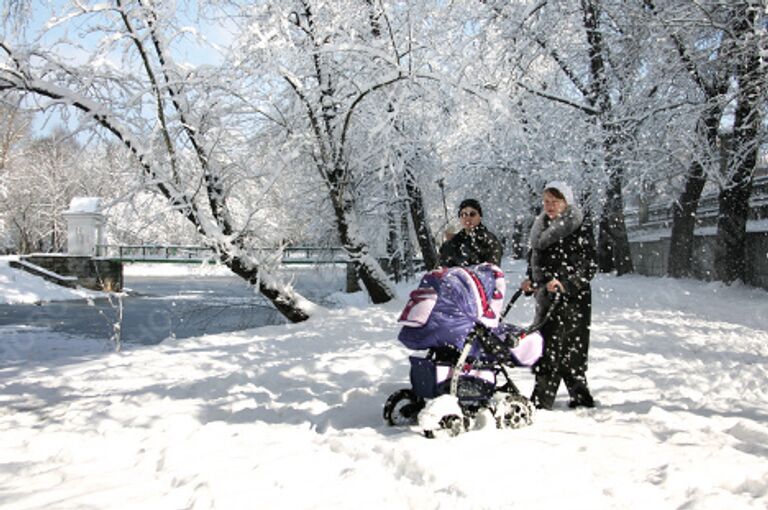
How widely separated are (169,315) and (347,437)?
818 inches

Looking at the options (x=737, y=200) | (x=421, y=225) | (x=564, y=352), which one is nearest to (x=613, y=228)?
(x=737, y=200)

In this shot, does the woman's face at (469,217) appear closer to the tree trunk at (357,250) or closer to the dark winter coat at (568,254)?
the dark winter coat at (568,254)

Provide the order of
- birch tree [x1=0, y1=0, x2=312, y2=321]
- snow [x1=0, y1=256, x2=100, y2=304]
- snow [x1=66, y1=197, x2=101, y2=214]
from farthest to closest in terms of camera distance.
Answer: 1. snow [x1=66, y1=197, x2=101, y2=214]
2. snow [x1=0, y1=256, x2=100, y2=304]
3. birch tree [x1=0, y1=0, x2=312, y2=321]

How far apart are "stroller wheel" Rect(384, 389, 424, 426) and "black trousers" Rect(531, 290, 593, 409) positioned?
1011 millimetres

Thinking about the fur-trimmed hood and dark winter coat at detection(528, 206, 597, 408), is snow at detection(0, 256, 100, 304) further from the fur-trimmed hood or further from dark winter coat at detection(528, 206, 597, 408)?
dark winter coat at detection(528, 206, 597, 408)

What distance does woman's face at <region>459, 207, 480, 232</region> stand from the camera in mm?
5266

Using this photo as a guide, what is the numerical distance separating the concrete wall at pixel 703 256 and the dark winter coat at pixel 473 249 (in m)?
11.4

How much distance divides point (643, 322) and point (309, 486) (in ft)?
29.9

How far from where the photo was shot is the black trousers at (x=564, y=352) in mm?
5129

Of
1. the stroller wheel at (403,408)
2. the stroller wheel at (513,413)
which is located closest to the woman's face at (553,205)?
the stroller wheel at (513,413)

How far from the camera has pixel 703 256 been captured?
61.4 ft

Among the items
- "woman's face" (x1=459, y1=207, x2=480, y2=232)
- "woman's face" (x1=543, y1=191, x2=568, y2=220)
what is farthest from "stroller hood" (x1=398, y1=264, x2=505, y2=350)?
"woman's face" (x1=543, y1=191, x2=568, y2=220)

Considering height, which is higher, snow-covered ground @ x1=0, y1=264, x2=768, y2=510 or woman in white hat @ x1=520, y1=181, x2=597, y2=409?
woman in white hat @ x1=520, y1=181, x2=597, y2=409

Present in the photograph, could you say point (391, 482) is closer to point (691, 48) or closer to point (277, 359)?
point (277, 359)
